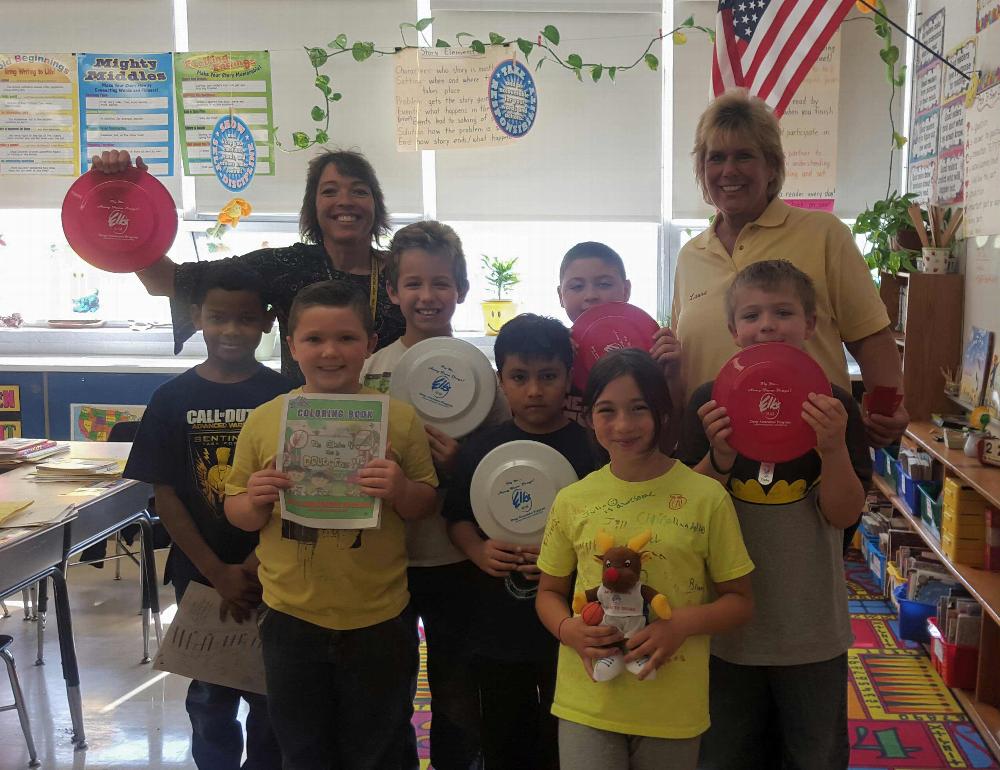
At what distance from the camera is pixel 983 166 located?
3279 millimetres

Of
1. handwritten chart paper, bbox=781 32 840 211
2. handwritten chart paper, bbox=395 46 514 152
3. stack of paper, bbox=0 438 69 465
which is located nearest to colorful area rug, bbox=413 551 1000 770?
stack of paper, bbox=0 438 69 465

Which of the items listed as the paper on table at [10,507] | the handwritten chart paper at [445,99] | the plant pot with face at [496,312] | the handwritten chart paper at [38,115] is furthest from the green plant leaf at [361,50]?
the paper on table at [10,507]

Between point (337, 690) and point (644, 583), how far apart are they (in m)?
0.68

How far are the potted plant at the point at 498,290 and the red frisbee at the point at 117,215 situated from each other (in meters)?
2.91

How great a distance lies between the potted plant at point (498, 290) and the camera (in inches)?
190

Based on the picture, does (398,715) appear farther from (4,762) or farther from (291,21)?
(291,21)

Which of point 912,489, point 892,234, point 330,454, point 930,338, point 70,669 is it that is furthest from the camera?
point 892,234

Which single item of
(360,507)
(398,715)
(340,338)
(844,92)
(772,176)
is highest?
(844,92)

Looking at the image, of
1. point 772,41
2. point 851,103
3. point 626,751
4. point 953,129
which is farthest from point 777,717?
point 851,103

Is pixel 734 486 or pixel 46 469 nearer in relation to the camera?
pixel 734 486

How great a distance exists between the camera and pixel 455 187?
4688 mm

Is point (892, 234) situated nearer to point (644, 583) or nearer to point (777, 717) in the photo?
point (777, 717)

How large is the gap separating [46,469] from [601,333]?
2.24m

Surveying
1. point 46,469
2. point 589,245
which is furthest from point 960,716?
point 46,469
